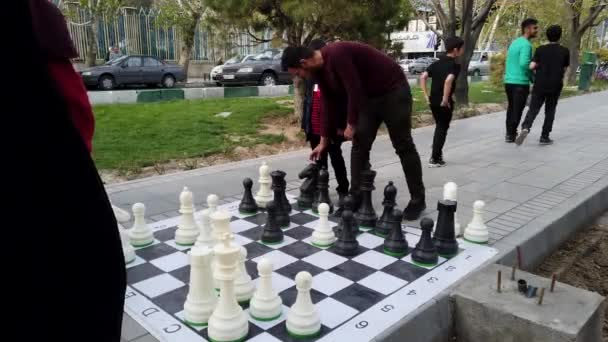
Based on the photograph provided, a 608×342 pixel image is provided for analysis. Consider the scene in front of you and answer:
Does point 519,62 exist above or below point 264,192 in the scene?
above

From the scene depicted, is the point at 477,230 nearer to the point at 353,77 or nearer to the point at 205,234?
the point at 353,77

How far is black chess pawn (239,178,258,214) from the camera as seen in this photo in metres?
4.04

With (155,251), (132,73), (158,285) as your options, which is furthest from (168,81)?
(158,285)

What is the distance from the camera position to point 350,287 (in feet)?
8.97

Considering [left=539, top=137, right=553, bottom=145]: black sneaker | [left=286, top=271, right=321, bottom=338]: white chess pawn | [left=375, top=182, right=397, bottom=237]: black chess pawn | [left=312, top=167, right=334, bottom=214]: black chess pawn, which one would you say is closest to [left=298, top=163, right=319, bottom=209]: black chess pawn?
[left=312, top=167, right=334, bottom=214]: black chess pawn

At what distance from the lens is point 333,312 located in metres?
2.46

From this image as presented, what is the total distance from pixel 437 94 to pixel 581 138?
12.5 feet

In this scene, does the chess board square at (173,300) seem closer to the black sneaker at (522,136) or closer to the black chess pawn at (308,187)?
the black chess pawn at (308,187)

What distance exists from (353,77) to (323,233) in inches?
46.7

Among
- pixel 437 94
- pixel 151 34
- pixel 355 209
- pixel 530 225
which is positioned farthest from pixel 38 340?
pixel 151 34

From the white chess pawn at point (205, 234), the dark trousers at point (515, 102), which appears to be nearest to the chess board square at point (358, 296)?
the white chess pawn at point (205, 234)

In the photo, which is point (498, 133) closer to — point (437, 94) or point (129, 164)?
point (437, 94)

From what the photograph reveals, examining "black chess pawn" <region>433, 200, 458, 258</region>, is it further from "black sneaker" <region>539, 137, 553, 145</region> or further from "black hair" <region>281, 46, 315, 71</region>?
"black sneaker" <region>539, 137, 553, 145</region>

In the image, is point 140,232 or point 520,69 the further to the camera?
point 520,69
